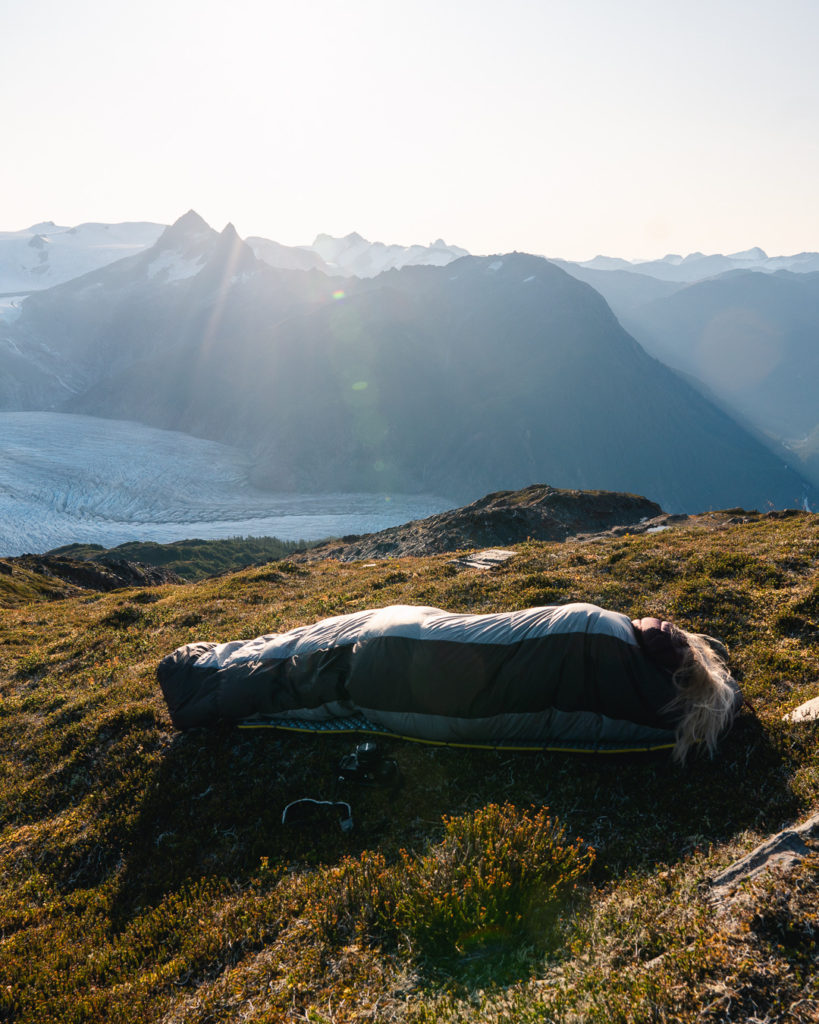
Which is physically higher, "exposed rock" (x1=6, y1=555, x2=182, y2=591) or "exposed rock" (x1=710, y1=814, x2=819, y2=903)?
"exposed rock" (x1=710, y1=814, x2=819, y2=903)

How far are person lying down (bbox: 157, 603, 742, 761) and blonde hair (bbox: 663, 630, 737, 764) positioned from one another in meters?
0.01

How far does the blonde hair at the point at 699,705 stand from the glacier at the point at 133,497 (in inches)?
3858

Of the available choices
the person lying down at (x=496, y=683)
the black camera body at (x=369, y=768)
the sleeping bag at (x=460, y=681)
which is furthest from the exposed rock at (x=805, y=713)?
the black camera body at (x=369, y=768)

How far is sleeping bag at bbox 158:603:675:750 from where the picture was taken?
23.0 feet

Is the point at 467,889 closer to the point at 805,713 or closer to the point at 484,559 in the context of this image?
the point at 805,713

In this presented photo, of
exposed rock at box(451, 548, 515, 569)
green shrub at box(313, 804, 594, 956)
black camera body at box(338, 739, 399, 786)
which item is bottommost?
exposed rock at box(451, 548, 515, 569)

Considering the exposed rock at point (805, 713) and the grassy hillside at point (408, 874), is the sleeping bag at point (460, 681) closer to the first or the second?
the grassy hillside at point (408, 874)

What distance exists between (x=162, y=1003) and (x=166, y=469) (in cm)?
12396

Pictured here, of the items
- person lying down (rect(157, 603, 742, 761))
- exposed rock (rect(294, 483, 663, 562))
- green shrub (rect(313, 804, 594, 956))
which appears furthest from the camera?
exposed rock (rect(294, 483, 663, 562))

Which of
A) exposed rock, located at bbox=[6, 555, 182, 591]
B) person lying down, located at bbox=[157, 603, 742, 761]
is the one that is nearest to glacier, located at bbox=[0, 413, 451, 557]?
exposed rock, located at bbox=[6, 555, 182, 591]

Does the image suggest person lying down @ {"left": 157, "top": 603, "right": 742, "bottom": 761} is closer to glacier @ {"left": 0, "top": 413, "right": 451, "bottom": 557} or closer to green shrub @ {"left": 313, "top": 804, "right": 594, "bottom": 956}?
green shrub @ {"left": 313, "top": 804, "right": 594, "bottom": 956}

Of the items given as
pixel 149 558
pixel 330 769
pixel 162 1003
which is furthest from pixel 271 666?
pixel 149 558

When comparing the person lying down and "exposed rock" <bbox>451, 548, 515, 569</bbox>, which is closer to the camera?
the person lying down

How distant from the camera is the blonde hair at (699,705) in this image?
6.60m
